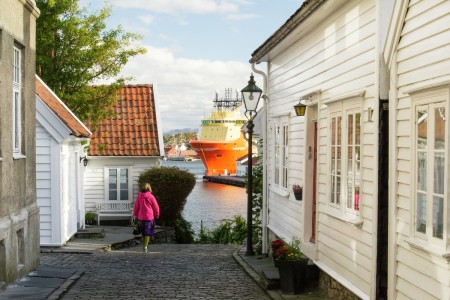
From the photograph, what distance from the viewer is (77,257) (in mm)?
A: 15883

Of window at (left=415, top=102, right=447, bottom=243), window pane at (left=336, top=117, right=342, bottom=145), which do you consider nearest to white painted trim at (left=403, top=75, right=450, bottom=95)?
window at (left=415, top=102, right=447, bottom=243)

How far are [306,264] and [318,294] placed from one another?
1.53ft

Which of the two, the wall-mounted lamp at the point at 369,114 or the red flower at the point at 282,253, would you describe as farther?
the red flower at the point at 282,253

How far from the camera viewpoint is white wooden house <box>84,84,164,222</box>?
85.5ft

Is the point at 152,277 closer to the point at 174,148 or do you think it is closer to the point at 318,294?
the point at 318,294

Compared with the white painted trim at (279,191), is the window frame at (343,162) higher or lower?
higher

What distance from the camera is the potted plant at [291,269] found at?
415 inches

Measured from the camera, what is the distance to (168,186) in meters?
25.3

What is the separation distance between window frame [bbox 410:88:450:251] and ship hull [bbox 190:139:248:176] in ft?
311

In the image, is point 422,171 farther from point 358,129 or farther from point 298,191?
point 298,191

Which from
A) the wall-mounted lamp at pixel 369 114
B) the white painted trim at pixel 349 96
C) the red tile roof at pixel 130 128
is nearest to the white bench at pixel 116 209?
the red tile roof at pixel 130 128

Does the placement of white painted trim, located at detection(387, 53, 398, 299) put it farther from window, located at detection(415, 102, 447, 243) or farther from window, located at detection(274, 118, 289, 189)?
window, located at detection(274, 118, 289, 189)

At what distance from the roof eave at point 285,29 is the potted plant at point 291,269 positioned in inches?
135

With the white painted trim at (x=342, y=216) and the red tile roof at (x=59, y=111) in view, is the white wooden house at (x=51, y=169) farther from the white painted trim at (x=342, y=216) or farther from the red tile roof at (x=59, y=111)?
the white painted trim at (x=342, y=216)
